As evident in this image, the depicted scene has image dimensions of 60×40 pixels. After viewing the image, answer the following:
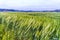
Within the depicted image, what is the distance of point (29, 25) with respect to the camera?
10.7 feet

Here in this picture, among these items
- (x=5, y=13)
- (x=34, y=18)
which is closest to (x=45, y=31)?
(x=34, y=18)

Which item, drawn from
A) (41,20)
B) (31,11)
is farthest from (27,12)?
(41,20)

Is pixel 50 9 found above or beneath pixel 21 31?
above

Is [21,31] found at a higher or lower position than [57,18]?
lower

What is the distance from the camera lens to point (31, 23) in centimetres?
326

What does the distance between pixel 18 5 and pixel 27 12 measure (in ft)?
0.65

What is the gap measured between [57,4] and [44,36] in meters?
0.56

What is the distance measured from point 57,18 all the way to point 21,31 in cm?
63

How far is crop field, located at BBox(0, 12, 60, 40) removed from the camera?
3.20m

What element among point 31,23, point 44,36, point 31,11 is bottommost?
point 44,36

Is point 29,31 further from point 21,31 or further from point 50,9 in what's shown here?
point 50,9

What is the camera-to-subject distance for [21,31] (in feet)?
10.8

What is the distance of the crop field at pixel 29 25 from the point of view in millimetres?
3201

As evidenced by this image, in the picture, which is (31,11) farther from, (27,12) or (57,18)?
(57,18)
